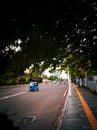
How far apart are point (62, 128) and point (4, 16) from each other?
5430 mm

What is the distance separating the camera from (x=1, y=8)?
364 centimetres

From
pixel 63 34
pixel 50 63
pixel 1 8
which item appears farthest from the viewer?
pixel 50 63

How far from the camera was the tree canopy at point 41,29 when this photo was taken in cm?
385

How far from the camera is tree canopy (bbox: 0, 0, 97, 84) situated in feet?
12.6

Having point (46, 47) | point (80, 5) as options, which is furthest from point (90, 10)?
point (46, 47)

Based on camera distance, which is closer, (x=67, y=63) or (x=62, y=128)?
(x=62, y=128)

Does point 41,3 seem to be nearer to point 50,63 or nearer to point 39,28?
point 39,28

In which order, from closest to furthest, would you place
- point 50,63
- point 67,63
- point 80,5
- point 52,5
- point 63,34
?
point 52,5
point 80,5
point 63,34
point 50,63
point 67,63

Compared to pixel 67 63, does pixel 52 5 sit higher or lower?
higher

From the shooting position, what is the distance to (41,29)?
15.2ft

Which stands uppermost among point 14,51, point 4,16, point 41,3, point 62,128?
point 41,3

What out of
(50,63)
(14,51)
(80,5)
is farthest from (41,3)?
(50,63)

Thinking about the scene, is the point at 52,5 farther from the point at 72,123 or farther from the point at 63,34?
the point at 72,123

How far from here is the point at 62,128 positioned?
26.4 ft
